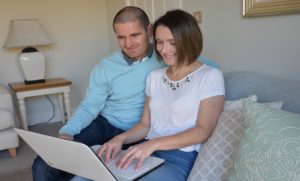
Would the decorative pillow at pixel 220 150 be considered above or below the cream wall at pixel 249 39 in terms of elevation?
below

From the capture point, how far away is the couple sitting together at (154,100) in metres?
1.20

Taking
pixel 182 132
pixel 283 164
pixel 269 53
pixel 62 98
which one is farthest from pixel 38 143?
pixel 62 98

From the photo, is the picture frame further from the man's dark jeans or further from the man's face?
the man's dark jeans

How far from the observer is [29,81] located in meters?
3.19

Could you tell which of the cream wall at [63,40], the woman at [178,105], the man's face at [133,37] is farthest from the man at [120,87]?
the cream wall at [63,40]

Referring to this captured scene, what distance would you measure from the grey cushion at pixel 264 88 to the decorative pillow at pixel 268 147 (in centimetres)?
25

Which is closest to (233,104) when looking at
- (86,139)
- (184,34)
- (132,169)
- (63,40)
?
(184,34)

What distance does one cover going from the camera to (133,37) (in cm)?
156

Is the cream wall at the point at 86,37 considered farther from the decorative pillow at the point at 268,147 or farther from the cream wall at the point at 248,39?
the decorative pillow at the point at 268,147

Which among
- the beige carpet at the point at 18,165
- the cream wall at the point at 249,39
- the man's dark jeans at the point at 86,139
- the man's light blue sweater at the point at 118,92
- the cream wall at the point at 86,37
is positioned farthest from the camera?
the beige carpet at the point at 18,165

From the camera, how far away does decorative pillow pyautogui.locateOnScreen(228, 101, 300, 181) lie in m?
0.77

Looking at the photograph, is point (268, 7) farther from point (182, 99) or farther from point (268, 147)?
point (268, 147)

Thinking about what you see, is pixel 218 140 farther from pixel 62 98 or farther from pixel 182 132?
pixel 62 98

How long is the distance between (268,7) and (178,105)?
72cm
